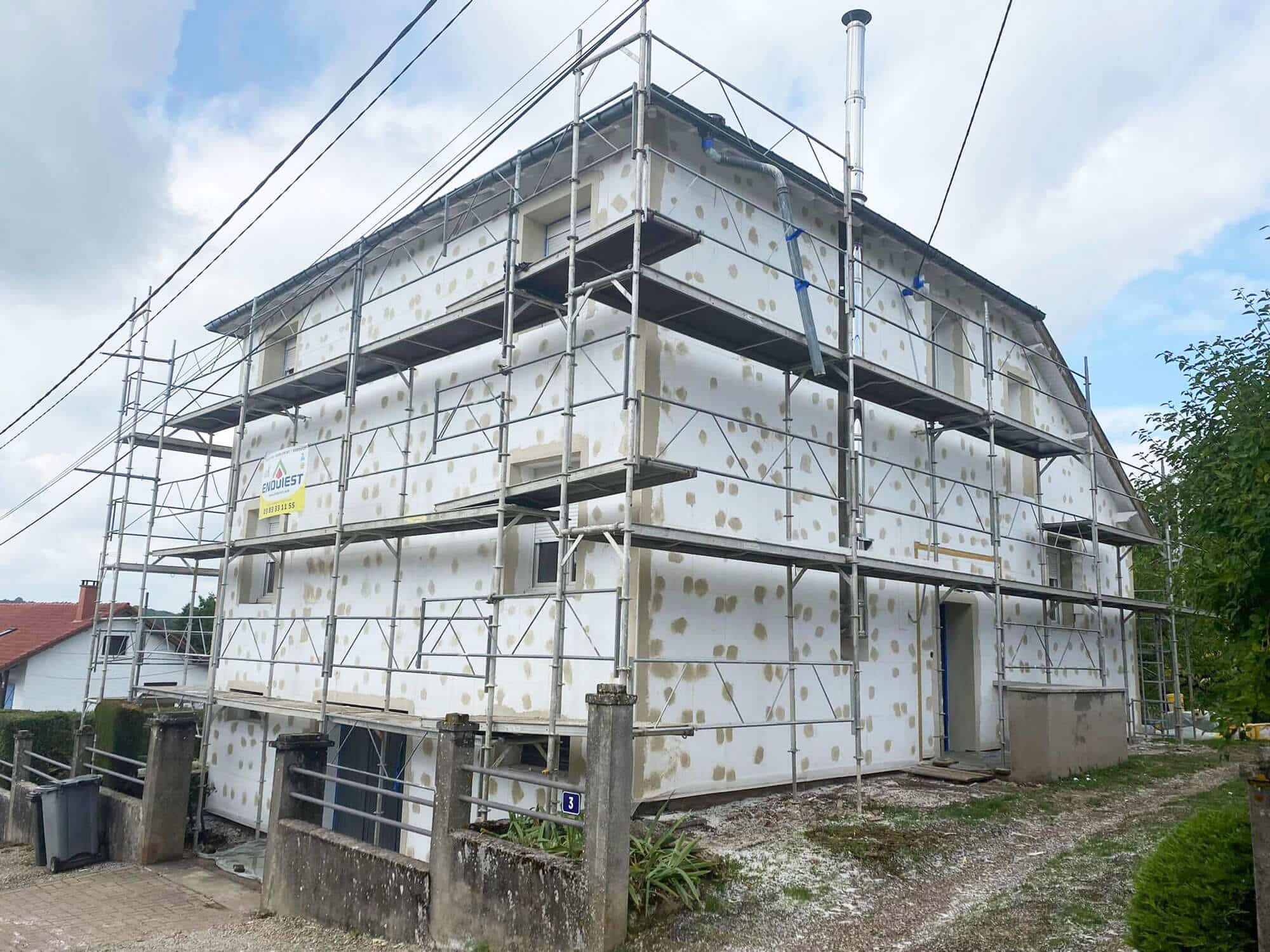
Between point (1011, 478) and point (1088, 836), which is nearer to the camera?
point (1088, 836)

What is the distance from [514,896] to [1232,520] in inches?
195

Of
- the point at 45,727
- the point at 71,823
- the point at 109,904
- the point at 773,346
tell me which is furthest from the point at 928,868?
the point at 45,727

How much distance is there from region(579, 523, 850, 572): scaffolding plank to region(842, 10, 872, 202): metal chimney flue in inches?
199

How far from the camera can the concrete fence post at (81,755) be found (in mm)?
13234

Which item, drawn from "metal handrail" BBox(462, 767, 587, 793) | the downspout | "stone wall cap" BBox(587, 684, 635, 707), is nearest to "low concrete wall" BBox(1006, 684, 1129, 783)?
the downspout

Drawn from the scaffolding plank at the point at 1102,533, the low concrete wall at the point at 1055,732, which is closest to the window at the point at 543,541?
the low concrete wall at the point at 1055,732

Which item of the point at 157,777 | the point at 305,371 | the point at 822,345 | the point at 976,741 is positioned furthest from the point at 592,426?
the point at 976,741

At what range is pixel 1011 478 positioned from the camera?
1627 centimetres

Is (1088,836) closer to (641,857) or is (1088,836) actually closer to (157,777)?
(641,857)

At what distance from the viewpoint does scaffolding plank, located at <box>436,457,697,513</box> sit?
879 cm

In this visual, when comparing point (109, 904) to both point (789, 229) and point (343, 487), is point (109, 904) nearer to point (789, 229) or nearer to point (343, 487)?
point (343, 487)

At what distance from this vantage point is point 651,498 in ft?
32.7

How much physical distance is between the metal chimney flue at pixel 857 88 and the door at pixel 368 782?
9551 millimetres

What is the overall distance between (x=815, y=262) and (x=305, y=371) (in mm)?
7385
